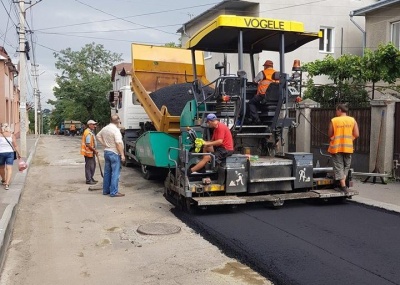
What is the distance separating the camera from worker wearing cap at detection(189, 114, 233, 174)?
677cm

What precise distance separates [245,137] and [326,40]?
1427 cm

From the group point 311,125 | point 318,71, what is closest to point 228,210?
point 311,125

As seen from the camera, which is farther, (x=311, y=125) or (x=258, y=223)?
(x=311, y=125)

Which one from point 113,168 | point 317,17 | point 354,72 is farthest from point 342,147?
point 317,17

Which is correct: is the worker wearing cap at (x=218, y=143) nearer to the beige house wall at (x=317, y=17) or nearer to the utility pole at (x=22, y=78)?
the utility pole at (x=22, y=78)

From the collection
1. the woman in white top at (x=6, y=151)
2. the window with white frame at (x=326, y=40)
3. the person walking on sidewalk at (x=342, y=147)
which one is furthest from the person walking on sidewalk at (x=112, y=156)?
the window with white frame at (x=326, y=40)

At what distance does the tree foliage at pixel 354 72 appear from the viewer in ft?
36.7

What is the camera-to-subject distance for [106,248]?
522cm

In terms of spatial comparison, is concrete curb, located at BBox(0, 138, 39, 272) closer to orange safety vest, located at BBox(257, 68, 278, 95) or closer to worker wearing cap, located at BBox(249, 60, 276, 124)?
worker wearing cap, located at BBox(249, 60, 276, 124)

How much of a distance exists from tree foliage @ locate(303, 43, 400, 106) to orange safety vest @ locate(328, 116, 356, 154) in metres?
4.16

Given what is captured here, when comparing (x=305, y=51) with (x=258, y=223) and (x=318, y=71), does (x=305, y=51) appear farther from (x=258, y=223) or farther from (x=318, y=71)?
(x=258, y=223)

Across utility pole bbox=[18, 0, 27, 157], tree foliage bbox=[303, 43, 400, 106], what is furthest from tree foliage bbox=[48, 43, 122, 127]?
tree foliage bbox=[303, 43, 400, 106]

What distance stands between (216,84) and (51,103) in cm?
5357

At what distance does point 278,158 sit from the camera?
7.42 m
